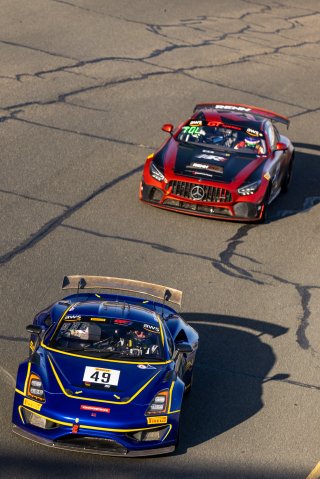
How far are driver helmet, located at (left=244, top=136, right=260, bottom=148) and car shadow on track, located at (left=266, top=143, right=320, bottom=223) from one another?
1.11 m

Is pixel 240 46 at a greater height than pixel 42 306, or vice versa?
pixel 42 306

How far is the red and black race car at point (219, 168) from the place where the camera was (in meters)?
16.9

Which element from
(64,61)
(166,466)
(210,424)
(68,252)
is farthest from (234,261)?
(64,61)

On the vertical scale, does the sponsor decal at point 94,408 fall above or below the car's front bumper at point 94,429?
above

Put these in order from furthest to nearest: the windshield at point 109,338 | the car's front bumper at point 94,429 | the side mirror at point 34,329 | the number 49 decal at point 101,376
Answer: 1. the side mirror at point 34,329
2. the windshield at point 109,338
3. the number 49 decal at point 101,376
4. the car's front bumper at point 94,429

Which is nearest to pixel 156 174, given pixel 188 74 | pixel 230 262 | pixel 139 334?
pixel 230 262

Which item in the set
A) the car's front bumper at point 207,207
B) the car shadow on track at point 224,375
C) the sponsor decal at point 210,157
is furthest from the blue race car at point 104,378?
the sponsor decal at point 210,157

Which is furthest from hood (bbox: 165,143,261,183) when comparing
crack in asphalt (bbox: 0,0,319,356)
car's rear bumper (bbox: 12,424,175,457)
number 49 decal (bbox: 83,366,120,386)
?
car's rear bumper (bbox: 12,424,175,457)

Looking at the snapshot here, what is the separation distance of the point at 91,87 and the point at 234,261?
9.47 meters

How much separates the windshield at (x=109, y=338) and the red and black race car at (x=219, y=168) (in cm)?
635

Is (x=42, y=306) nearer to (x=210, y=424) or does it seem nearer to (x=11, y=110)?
(x=210, y=424)

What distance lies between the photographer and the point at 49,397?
378 inches

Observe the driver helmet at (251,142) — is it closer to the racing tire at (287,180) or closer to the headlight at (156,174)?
the racing tire at (287,180)

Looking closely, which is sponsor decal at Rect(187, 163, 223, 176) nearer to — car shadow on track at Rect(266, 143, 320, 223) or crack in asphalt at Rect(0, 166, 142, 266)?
car shadow on track at Rect(266, 143, 320, 223)
